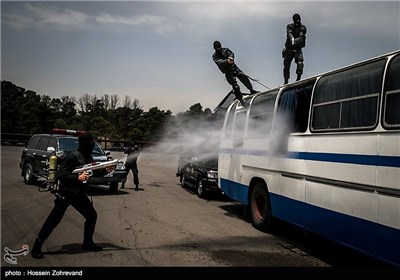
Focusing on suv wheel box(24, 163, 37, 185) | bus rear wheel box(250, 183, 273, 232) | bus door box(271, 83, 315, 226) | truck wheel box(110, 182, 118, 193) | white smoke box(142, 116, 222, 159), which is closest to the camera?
bus door box(271, 83, 315, 226)

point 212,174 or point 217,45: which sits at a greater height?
point 217,45

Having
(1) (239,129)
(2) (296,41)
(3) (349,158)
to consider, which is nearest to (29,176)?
(1) (239,129)

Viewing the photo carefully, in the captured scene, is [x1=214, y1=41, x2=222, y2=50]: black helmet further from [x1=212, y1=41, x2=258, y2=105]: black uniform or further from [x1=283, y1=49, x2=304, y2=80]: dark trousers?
[x1=283, y1=49, x2=304, y2=80]: dark trousers

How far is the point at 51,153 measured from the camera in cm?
1235

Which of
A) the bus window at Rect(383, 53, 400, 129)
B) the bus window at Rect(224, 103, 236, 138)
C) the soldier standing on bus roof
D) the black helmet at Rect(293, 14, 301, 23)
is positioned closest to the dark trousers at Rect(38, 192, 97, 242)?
the bus window at Rect(383, 53, 400, 129)

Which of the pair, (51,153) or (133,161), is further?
(133,161)

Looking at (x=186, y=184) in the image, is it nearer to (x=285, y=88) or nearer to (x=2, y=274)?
(x=285, y=88)

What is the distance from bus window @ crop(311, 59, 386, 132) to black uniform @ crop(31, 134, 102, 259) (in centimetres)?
403

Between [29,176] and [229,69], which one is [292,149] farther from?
[29,176]

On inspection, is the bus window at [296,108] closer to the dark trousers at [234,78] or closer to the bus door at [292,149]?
the bus door at [292,149]

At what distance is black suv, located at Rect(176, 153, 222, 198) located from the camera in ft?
38.8

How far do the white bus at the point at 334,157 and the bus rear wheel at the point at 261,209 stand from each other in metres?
0.02

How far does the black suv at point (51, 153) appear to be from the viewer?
12.4m

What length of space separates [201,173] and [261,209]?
4.52 m
